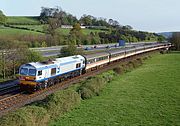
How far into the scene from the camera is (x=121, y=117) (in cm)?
2333

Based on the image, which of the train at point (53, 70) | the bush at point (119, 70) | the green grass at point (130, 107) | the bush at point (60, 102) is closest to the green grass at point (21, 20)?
the bush at point (119, 70)

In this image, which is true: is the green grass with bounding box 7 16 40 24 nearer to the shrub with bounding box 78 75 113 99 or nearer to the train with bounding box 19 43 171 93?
the train with bounding box 19 43 171 93

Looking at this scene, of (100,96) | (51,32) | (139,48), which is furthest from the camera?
(51,32)

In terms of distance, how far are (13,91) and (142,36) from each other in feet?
528

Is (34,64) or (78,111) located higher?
(34,64)

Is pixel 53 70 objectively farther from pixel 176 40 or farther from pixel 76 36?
pixel 176 40

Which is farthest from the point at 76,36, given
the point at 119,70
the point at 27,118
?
the point at 27,118

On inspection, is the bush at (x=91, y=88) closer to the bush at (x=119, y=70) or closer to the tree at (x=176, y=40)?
the bush at (x=119, y=70)

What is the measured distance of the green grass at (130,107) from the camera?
22.3 metres

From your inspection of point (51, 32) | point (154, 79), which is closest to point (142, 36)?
point (51, 32)

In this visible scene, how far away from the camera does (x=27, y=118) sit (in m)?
17.7

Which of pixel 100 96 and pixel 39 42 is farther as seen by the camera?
pixel 39 42

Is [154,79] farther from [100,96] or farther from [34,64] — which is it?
[34,64]

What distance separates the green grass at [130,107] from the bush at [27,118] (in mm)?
1478
